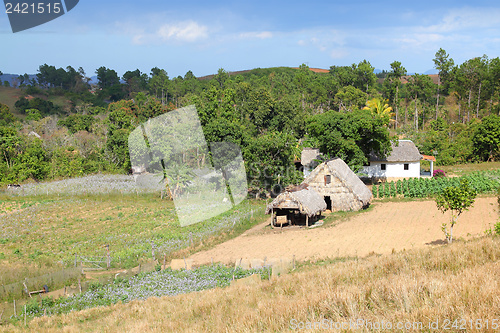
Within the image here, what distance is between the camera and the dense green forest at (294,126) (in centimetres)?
3244

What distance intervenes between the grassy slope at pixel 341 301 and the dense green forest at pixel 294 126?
63.8 ft

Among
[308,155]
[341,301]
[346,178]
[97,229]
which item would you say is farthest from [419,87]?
[341,301]

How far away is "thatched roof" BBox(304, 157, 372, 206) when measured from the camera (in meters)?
25.7

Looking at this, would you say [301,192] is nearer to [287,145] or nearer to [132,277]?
[287,145]

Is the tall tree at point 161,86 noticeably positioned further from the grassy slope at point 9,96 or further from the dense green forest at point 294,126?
the grassy slope at point 9,96

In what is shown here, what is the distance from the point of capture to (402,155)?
35250mm

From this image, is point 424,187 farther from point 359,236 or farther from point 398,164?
point 359,236

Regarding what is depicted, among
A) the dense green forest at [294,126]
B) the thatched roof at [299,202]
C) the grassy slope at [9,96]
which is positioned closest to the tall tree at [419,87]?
the dense green forest at [294,126]

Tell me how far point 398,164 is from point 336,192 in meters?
12.1

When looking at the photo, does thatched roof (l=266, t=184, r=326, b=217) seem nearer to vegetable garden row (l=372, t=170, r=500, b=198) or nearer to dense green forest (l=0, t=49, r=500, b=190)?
dense green forest (l=0, t=49, r=500, b=190)

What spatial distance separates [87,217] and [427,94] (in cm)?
5226

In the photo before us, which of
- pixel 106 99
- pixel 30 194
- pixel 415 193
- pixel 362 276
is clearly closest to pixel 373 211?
pixel 415 193

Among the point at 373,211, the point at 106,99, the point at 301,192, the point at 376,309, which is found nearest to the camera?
the point at 376,309

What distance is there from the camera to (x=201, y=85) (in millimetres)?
98000
